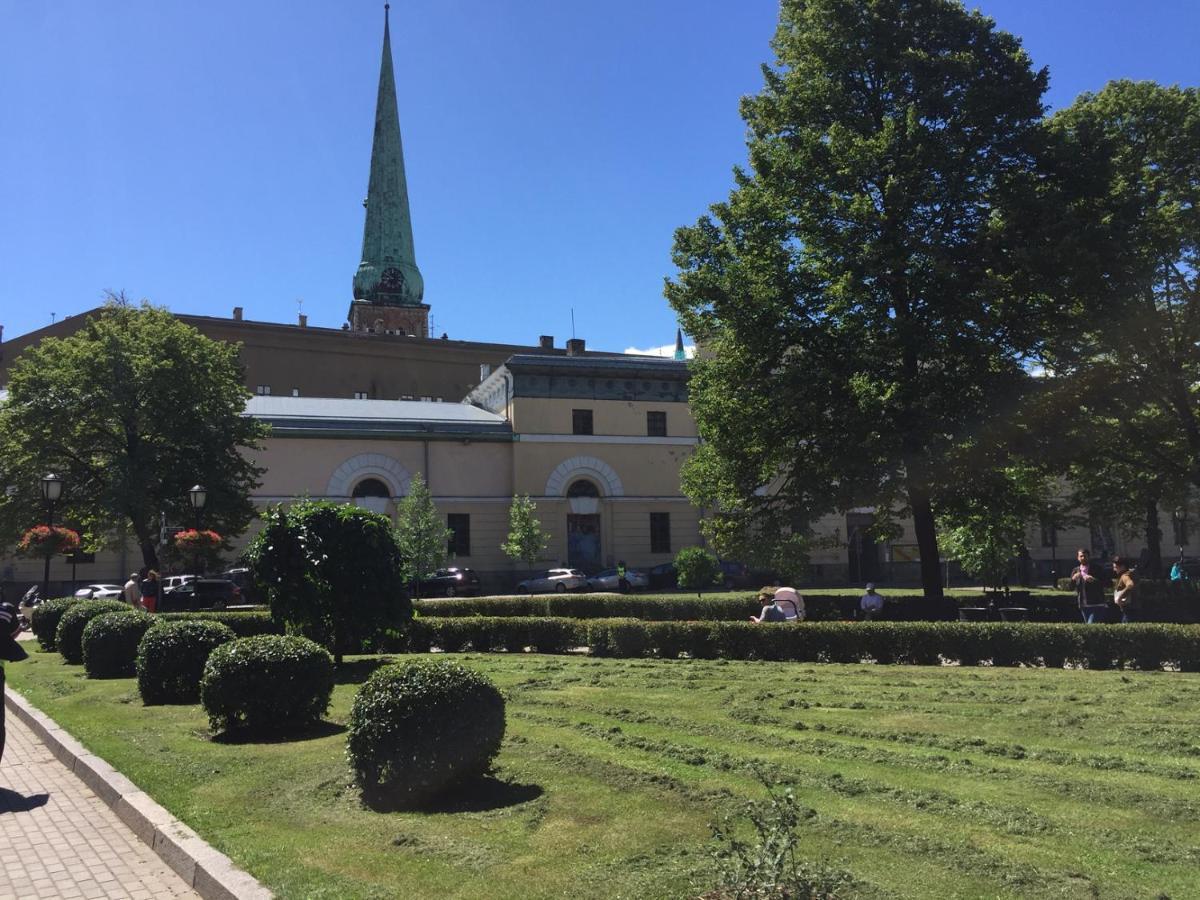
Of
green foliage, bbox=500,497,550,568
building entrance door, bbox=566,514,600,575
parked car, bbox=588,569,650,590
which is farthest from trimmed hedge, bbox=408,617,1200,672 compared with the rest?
building entrance door, bbox=566,514,600,575

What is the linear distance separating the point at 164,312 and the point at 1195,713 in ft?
120

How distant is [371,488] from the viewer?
44.7 metres

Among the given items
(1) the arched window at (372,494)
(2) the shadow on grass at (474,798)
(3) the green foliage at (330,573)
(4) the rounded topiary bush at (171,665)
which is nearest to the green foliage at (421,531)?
(1) the arched window at (372,494)

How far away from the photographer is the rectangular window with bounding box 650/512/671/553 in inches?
1914

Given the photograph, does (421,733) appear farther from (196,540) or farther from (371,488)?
(371,488)

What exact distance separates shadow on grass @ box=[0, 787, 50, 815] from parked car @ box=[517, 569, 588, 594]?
32122 mm

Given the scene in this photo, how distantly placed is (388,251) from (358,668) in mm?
78615

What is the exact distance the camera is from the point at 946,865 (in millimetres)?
5012

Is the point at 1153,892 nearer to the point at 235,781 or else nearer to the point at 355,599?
the point at 235,781

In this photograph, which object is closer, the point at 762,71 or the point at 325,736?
the point at 325,736

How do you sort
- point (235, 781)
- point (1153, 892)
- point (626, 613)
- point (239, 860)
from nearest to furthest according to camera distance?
point (1153, 892) < point (239, 860) < point (235, 781) < point (626, 613)

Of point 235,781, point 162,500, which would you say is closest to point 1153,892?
point 235,781

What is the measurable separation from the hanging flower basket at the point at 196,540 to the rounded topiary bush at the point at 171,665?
1843cm

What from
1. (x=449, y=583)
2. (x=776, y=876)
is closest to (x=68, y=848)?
(x=776, y=876)
